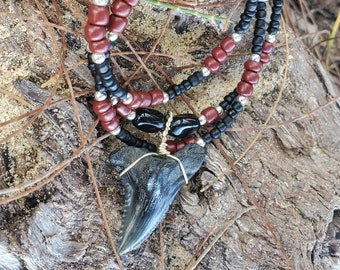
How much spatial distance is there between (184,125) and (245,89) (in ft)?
0.81

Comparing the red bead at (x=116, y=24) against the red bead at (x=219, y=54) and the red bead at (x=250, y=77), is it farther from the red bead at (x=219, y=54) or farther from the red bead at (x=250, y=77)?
the red bead at (x=250, y=77)

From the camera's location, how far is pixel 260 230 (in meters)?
1.42

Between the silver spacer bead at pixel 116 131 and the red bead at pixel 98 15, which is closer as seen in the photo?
the red bead at pixel 98 15

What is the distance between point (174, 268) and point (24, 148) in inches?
22.6

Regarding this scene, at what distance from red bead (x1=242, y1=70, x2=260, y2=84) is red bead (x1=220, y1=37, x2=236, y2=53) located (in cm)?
10

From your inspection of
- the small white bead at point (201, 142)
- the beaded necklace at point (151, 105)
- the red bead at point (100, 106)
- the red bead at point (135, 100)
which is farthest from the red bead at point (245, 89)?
the red bead at point (100, 106)

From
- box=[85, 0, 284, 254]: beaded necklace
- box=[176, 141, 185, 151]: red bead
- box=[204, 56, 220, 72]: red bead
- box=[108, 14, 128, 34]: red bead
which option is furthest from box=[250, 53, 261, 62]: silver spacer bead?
box=[108, 14, 128, 34]: red bead

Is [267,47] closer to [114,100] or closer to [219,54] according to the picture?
[219,54]

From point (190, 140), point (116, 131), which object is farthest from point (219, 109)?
point (116, 131)

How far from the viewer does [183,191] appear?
4.72 ft

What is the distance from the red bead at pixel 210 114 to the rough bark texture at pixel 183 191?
73mm

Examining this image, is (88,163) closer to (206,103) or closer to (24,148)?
(24,148)

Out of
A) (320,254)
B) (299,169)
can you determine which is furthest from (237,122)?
(320,254)

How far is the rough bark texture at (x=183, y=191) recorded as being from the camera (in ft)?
4.33
